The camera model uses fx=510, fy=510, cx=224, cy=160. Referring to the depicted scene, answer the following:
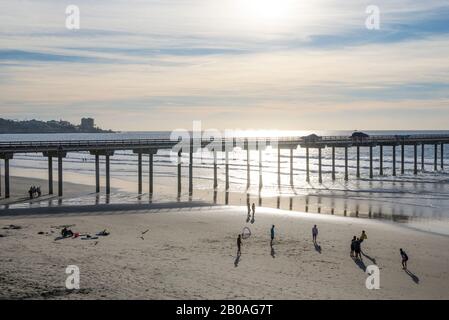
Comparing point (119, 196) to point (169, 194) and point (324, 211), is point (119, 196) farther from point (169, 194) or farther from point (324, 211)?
point (324, 211)

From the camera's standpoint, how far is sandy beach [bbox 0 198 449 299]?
1512 cm

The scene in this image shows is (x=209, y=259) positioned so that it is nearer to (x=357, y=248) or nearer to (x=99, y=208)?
(x=357, y=248)

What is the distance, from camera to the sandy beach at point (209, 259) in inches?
595

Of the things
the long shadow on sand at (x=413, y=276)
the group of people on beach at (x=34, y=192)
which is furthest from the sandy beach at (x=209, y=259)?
the group of people on beach at (x=34, y=192)

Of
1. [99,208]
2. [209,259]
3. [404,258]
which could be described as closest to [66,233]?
[209,259]

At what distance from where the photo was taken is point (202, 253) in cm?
1972

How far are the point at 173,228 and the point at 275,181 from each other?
29.3 m

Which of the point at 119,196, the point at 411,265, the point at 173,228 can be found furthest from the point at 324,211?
the point at 119,196

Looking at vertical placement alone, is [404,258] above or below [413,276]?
above

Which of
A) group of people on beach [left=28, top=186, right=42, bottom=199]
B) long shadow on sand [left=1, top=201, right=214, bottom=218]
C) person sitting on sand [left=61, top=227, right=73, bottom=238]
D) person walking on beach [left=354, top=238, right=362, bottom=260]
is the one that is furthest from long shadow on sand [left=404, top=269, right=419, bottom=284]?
group of people on beach [left=28, top=186, right=42, bottom=199]

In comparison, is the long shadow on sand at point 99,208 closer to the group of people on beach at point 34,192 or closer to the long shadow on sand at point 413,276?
the group of people on beach at point 34,192

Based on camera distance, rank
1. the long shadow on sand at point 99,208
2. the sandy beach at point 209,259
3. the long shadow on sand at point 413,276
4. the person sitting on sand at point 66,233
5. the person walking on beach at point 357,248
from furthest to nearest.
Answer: the long shadow on sand at point 99,208
the person sitting on sand at point 66,233
the person walking on beach at point 357,248
the long shadow on sand at point 413,276
the sandy beach at point 209,259

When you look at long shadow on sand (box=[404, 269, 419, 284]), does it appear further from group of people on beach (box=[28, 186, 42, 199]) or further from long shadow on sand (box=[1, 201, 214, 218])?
group of people on beach (box=[28, 186, 42, 199])

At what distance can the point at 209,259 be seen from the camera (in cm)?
1878
